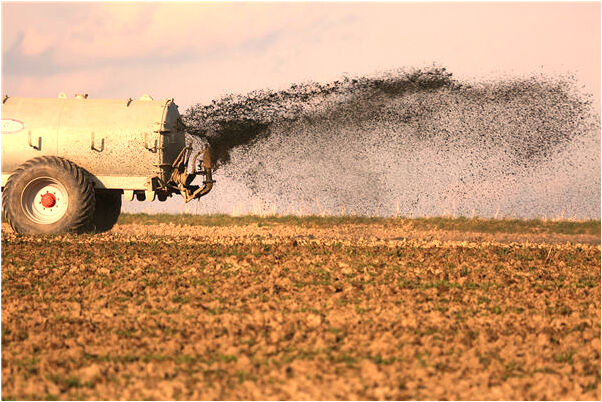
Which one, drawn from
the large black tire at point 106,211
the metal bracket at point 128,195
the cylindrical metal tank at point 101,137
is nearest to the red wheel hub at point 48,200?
the cylindrical metal tank at point 101,137

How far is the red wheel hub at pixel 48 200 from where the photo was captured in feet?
56.6

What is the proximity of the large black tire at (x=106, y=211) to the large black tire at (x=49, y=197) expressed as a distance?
176 cm

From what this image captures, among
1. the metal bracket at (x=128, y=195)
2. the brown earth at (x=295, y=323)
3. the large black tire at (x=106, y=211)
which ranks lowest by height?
the brown earth at (x=295, y=323)

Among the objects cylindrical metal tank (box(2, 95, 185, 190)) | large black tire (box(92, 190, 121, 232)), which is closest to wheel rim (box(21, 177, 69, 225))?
cylindrical metal tank (box(2, 95, 185, 190))

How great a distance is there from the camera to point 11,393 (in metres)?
6.80

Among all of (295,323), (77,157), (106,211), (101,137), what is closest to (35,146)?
(77,157)

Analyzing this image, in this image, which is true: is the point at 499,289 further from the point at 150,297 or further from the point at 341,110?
the point at 341,110

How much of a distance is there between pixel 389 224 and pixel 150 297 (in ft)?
46.1

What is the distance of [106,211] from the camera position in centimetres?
1961

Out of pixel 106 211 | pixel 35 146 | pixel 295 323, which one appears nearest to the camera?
pixel 295 323

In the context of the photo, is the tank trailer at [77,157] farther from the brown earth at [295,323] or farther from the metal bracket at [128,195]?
the brown earth at [295,323]

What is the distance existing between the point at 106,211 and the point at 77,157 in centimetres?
257

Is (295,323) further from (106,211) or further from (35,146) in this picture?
(106,211)

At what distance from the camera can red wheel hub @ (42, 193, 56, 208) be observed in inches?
680
